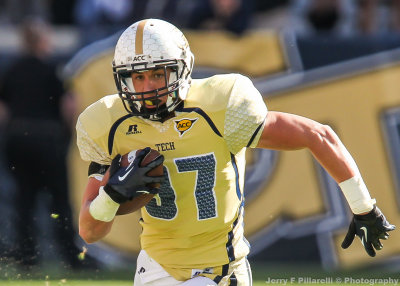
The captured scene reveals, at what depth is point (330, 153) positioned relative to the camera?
166 inches

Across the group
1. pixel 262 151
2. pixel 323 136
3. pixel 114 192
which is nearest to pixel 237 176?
pixel 323 136

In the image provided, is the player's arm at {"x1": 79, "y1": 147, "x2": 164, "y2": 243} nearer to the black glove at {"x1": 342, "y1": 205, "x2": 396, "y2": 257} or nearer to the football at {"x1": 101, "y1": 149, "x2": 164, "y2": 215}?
the football at {"x1": 101, "y1": 149, "x2": 164, "y2": 215}

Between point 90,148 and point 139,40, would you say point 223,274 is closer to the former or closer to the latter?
point 90,148

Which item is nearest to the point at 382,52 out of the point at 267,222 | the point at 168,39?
the point at 267,222

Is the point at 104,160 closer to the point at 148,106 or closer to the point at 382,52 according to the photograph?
the point at 148,106

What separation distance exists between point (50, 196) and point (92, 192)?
3699mm

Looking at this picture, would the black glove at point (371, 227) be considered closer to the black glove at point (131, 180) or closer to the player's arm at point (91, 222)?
the black glove at point (131, 180)

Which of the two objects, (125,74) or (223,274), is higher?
(125,74)

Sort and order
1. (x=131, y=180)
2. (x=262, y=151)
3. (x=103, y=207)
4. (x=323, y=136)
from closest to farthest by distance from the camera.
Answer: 1. (x=131, y=180)
2. (x=103, y=207)
3. (x=323, y=136)
4. (x=262, y=151)

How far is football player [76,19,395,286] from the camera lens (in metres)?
4.18

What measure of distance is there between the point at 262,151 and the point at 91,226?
3.77 m

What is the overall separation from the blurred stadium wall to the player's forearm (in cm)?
355

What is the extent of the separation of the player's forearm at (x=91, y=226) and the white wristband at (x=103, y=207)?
49 mm

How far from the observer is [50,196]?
784 centimetres
